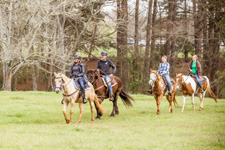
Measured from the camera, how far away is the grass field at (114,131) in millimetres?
8945

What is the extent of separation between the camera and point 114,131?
450 inches

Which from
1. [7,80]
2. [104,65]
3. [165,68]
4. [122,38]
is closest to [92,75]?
[104,65]

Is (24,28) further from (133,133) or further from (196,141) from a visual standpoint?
(196,141)

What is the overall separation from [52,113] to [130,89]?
714 inches

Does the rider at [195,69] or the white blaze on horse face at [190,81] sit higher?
the rider at [195,69]

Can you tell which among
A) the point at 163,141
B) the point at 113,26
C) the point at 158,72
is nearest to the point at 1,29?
the point at 113,26

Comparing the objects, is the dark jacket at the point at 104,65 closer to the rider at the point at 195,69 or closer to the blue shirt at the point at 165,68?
the blue shirt at the point at 165,68

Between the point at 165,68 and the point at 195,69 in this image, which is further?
the point at 195,69

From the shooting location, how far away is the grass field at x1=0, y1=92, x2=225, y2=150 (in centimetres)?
895

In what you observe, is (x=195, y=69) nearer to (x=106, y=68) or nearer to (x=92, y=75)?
(x=106, y=68)

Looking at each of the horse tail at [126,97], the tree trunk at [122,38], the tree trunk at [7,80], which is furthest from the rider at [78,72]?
the tree trunk at [122,38]

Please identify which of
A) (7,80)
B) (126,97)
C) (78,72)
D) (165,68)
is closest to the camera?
(78,72)

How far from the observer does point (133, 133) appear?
432 inches

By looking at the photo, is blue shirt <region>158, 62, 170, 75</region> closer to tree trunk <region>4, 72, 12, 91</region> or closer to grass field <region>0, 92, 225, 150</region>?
grass field <region>0, 92, 225, 150</region>
